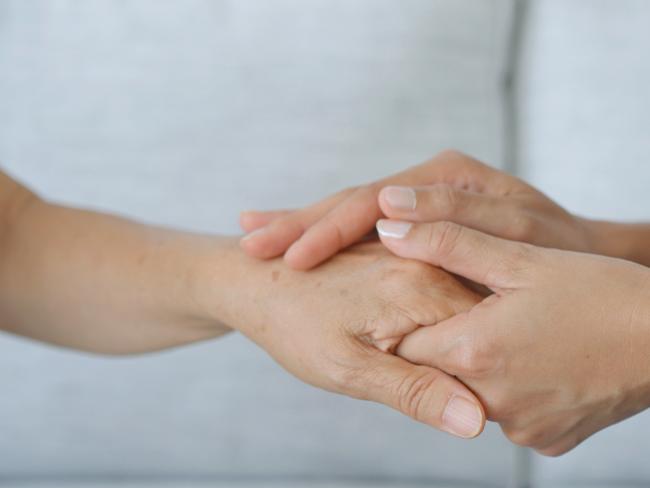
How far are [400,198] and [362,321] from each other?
16cm

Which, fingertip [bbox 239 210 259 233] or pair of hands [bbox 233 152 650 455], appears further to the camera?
fingertip [bbox 239 210 259 233]

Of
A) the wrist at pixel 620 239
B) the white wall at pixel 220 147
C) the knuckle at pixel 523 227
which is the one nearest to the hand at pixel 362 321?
the knuckle at pixel 523 227

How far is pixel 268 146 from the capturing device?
4.72 feet

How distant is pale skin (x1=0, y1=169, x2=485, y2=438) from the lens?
88 cm

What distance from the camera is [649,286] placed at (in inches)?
33.0

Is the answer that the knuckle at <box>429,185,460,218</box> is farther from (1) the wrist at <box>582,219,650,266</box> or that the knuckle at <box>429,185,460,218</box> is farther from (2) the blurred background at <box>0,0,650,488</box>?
(2) the blurred background at <box>0,0,650,488</box>

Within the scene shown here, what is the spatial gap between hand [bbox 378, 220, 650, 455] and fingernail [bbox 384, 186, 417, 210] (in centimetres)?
7

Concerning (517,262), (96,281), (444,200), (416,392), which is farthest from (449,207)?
(96,281)

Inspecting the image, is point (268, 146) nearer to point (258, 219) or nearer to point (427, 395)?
point (258, 219)

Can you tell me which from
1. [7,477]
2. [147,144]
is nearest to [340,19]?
[147,144]

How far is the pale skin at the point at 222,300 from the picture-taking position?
2.90 feet

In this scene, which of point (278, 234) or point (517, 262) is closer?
point (517, 262)

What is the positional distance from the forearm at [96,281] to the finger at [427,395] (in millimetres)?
304

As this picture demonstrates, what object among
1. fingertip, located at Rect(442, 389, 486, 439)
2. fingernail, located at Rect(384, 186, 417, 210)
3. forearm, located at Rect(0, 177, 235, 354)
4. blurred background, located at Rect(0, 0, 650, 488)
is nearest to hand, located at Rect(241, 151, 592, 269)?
Result: fingernail, located at Rect(384, 186, 417, 210)
